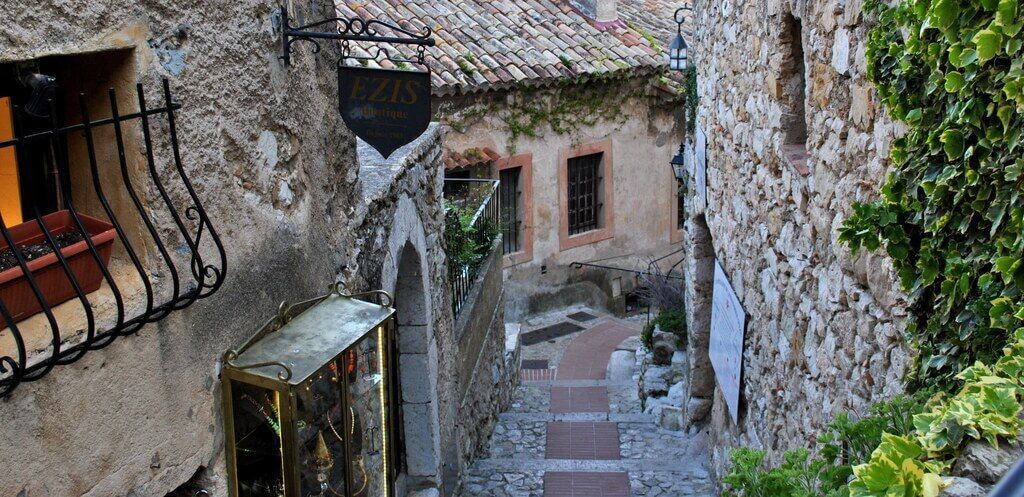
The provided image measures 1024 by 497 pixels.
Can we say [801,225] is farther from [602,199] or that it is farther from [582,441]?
[602,199]

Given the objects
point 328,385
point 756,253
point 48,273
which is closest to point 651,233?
point 756,253

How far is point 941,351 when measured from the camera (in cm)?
284

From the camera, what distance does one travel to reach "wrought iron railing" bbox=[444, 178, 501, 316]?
8.93 metres

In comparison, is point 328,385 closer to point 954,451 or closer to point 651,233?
point 954,451

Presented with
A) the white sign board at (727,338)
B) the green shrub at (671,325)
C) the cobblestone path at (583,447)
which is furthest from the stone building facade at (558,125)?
the white sign board at (727,338)

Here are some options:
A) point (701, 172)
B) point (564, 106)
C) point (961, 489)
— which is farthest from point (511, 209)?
point (961, 489)

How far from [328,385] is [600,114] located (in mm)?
12068

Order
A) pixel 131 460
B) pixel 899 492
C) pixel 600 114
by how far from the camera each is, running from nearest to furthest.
A: pixel 899 492 → pixel 131 460 → pixel 600 114

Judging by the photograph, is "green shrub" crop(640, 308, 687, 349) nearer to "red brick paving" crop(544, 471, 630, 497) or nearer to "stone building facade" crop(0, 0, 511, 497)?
"red brick paving" crop(544, 471, 630, 497)

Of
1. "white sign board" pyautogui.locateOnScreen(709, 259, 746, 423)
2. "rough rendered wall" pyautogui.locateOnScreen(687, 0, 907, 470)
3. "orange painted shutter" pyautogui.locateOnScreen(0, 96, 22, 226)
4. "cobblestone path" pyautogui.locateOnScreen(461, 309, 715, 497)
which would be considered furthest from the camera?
"cobblestone path" pyautogui.locateOnScreen(461, 309, 715, 497)

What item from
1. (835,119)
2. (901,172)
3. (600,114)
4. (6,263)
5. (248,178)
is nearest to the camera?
(6,263)

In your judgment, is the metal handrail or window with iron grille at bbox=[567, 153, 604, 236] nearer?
the metal handrail

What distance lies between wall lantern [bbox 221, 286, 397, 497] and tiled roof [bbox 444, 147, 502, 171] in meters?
9.29

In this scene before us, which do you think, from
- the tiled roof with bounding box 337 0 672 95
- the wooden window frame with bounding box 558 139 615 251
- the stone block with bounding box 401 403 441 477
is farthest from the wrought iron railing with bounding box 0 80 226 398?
the wooden window frame with bounding box 558 139 615 251
